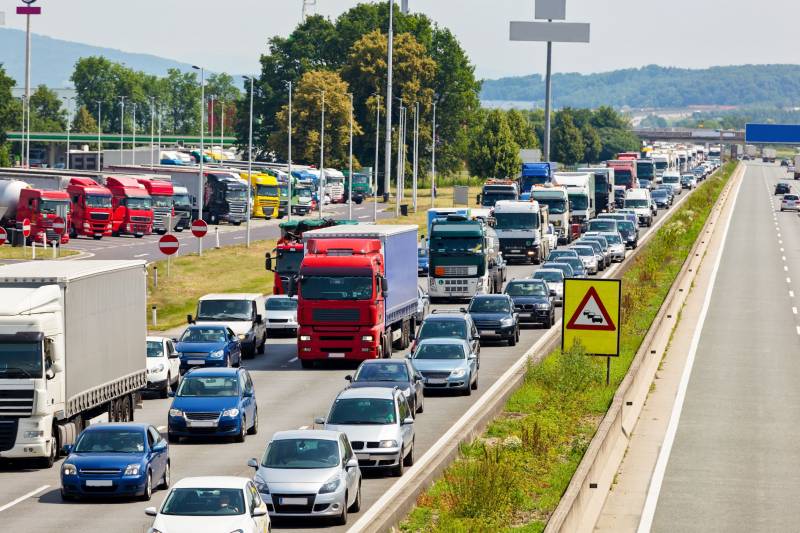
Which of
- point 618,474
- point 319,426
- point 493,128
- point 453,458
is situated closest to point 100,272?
point 319,426

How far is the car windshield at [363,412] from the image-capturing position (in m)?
27.5

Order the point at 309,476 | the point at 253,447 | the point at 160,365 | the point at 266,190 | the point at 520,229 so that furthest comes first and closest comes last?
1. the point at 266,190
2. the point at 520,229
3. the point at 160,365
4. the point at 253,447
5. the point at 309,476

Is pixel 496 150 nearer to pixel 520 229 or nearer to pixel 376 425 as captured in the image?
pixel 520 229

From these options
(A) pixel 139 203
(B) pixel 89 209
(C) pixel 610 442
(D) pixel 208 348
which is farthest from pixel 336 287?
(A) pixel 139 203

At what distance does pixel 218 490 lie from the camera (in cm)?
2023

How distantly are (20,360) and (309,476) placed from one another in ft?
26.2

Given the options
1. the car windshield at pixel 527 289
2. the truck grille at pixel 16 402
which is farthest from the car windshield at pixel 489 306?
the truck grille at pixel 16 402

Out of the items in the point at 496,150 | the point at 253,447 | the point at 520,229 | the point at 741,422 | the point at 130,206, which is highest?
the point at 496,150

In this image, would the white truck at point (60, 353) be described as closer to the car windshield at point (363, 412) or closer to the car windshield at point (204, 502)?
the car windshield at point (363, 412)

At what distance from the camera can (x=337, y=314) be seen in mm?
43094

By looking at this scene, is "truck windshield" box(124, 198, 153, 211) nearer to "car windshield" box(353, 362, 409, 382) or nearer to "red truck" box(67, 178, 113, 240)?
"red truck" box(67, 178, 113, 240)

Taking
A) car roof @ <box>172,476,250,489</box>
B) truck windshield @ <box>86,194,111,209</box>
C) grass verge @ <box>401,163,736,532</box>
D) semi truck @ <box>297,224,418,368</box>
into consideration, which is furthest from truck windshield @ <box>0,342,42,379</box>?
truck windshield @ <box>86,194,111,209</box>

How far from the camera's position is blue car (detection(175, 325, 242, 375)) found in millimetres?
42250

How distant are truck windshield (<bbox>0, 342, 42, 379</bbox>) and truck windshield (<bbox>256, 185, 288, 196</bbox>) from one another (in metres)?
88.3
